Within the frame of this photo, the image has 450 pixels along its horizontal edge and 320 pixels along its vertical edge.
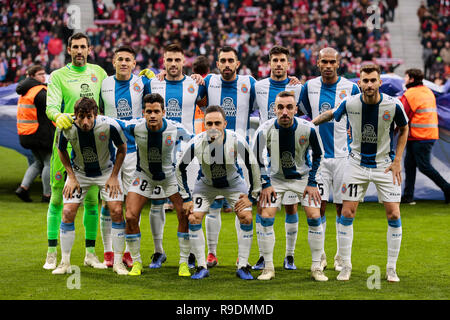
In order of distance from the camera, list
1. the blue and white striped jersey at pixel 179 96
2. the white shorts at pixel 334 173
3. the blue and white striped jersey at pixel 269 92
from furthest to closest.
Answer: the blue and white striped jersey at pixel 179 96
the blue and white striped jersey at pixel 269 92
the white shorts at pixel 334 173

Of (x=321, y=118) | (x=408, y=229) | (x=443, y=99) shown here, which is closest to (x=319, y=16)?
(x=443, y=99)

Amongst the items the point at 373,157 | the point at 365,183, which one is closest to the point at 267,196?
the point at 365,183

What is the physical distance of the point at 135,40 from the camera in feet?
72.3

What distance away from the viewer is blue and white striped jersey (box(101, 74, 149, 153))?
6.45 m

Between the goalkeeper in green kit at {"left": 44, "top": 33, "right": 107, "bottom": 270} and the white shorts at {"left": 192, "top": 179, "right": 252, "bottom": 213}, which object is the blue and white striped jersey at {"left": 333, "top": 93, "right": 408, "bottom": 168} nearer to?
the white shorts at {"left": 192, "top": 179, "right": 252, "bottom": 213}

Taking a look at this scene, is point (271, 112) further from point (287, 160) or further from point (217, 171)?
point (217, 171)

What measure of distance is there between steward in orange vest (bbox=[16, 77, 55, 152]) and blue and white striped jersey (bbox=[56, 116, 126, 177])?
13.0 ft

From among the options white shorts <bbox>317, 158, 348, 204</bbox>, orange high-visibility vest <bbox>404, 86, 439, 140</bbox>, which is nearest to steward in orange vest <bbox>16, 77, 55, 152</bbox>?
white shorts <bbox>317, 158, 348, 204</bbox>

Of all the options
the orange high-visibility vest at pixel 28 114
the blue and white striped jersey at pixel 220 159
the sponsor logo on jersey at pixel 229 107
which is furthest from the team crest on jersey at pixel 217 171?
the orange high-visibility vest at pixel 28 114

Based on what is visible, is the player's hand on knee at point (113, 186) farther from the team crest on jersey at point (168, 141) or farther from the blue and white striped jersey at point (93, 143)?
the team crest on jersey at point (168, 141)

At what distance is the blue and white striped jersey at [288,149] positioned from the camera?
574 centimetres

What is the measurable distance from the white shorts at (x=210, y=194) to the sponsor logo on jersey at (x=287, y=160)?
1.32ft

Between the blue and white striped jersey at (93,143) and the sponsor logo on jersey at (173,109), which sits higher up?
the sponsor logo on jersey at (173,109)

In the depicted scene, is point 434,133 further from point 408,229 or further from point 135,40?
point 135,40
